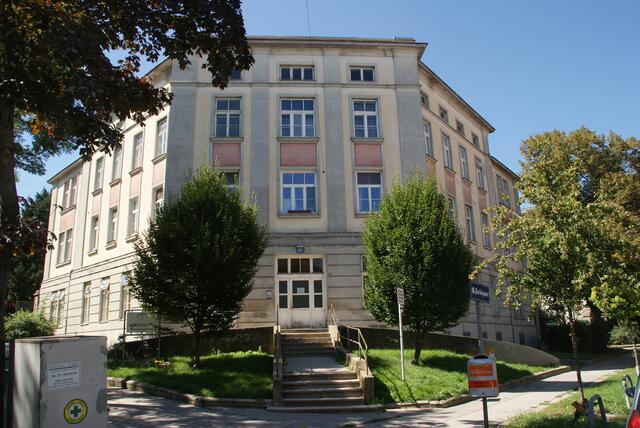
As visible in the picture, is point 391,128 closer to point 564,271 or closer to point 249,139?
point 249,139

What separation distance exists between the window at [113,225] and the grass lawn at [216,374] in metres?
9.70

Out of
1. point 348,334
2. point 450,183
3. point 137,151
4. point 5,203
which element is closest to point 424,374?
point 348,334

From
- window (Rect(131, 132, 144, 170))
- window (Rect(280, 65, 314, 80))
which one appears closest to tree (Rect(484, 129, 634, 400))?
window (Rect(280, 65, 314, 80))

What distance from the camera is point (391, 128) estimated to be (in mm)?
24031

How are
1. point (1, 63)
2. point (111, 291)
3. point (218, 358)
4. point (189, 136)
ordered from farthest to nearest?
point (111, 291)
point (189, 136)
point (218, 358)
point (1, 63)

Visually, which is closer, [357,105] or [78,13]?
[78,13]

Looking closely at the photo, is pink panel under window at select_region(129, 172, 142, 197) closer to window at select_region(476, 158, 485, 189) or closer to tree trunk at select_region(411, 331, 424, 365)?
tree trunk at select_region(411, 331, 424, 365)

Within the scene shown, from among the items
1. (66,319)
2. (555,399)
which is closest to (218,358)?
(555,399)

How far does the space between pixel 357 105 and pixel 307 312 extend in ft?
32.1

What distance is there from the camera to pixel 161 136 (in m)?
24.4

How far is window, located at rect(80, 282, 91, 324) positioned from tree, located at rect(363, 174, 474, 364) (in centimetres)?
1645

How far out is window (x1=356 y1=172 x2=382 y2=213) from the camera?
2278cm

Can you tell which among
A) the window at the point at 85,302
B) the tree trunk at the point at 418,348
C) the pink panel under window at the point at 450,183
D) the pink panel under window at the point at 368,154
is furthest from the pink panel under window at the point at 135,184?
the pink panel under window at the point at 450,183

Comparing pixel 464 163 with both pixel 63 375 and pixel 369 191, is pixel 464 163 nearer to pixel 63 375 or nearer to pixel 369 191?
pixel 369 191
